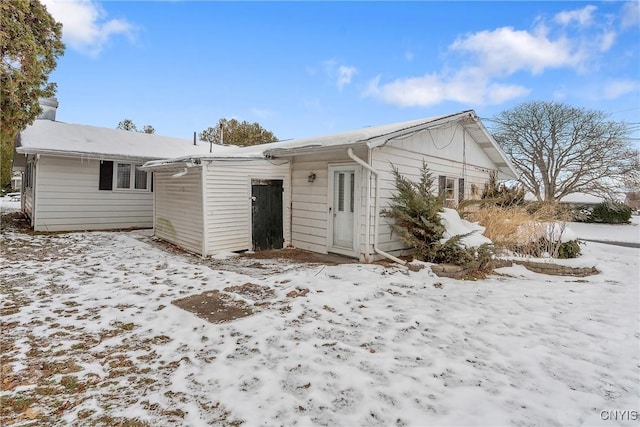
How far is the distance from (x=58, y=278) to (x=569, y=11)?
1367 centimetres

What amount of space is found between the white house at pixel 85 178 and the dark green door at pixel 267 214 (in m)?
5.82

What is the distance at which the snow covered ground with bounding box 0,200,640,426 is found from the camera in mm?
2328

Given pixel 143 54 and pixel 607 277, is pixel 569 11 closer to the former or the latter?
pixel 607 277

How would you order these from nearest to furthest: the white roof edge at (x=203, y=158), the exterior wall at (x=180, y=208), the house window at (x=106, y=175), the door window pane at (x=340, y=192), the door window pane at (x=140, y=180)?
the white roof edge at (x=203, y=158)
the door window pane at (x=340, y=192)
the exterior wall at (x=180, y=208)
the house window at (x=106, y=175)
the door window pane at (x=140, y=180)

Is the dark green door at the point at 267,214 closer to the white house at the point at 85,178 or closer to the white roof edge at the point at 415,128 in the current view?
the white roof edge at the point at 415,128

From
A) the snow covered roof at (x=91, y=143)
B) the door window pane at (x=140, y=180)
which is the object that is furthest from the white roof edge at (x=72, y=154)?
the door window pane at (x=140, y=180)

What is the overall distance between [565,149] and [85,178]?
25481mm

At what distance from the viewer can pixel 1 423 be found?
2.14m

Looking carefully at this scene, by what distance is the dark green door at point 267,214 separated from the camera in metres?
8.38

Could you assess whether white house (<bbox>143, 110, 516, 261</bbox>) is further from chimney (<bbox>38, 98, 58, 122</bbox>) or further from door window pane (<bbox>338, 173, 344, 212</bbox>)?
chimney (<bbox>38, 98, 58, 122</bbox>)

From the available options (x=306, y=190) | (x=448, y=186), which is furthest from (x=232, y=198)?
(x=448, y=186)

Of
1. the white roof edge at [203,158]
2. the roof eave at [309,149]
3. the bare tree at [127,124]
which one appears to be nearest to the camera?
the roof eave at [309,149]

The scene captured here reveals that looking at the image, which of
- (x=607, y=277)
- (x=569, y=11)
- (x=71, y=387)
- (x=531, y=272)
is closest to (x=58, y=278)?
(x=71, y=387)

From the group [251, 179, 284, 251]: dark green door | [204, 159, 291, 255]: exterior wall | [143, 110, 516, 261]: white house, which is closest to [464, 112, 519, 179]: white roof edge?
[143, 110, 516, 261]: white house
